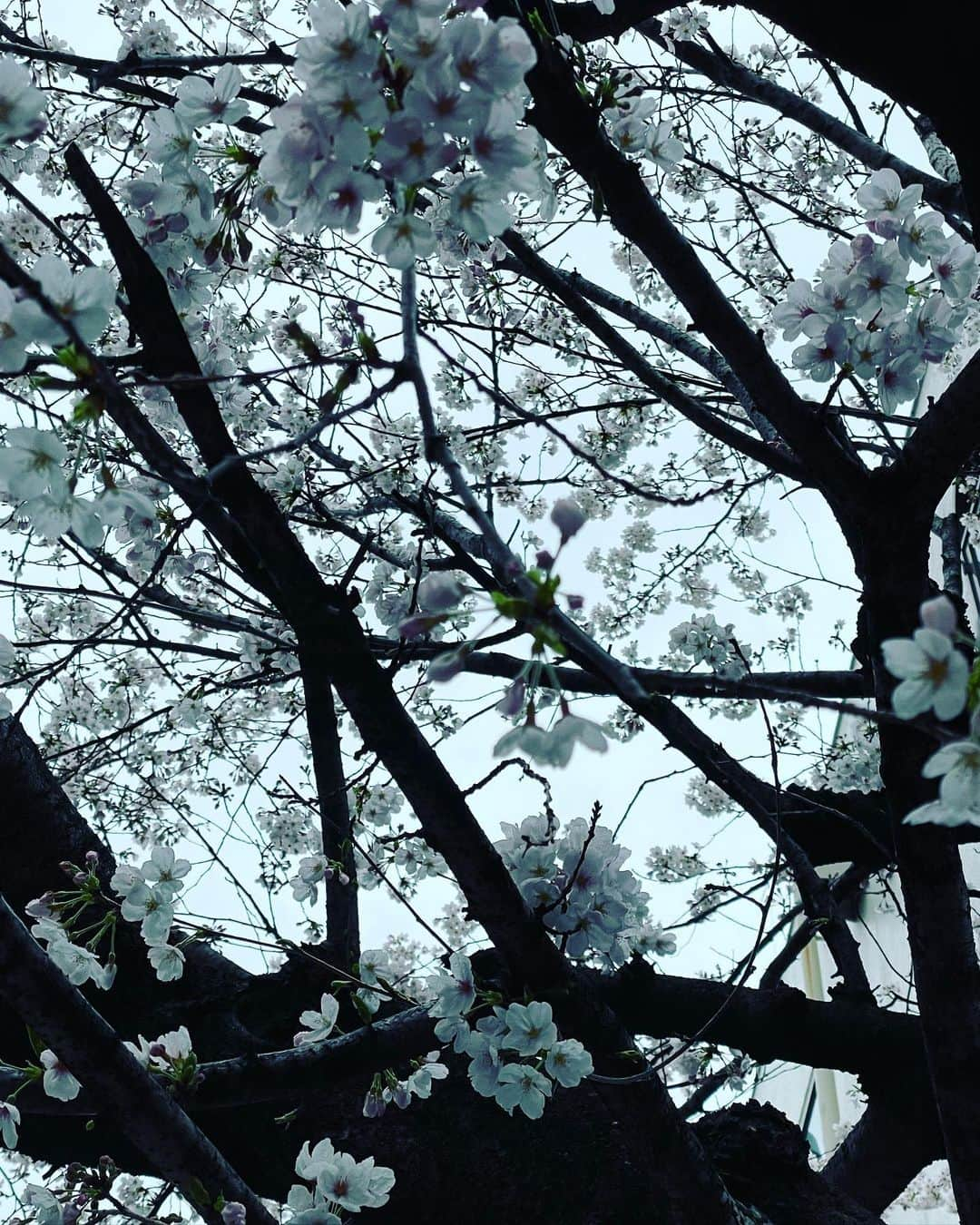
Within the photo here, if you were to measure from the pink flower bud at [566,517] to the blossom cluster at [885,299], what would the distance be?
1028 millimetres

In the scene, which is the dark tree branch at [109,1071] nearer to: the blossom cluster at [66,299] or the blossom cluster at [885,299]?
the blossom cluster at [66,299]

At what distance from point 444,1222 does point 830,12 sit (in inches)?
93.9

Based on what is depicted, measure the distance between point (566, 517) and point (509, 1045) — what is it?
1061 mm

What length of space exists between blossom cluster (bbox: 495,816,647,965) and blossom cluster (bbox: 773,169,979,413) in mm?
1048

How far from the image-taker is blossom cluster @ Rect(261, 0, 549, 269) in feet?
3.25

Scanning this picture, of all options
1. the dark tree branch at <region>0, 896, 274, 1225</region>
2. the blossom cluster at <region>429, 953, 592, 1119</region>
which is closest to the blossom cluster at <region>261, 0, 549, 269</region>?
the dark tree branch at <region>0, 896, 274, 1225</region>

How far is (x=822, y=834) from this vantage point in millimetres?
3047

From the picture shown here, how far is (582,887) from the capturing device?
5.93 feet

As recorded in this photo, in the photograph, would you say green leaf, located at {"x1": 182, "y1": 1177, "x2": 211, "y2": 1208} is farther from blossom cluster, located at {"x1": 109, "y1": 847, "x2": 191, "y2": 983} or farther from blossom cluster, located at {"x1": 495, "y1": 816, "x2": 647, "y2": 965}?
blossom cluster, located at {"x1": 495, "y1": 816, "x2": 647, "y2": 965}

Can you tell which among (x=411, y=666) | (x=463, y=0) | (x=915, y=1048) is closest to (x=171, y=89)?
(x=411, y=666)

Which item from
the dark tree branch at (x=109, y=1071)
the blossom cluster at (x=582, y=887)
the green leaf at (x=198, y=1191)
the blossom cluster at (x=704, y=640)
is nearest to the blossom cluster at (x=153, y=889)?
the dark tree branch at (x=109, y=1071)

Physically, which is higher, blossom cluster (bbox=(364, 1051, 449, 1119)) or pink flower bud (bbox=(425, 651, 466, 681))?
pink flower bud (bbox=(425, 651, 466, 681))

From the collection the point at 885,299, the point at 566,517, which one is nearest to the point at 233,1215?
the point at 566,517

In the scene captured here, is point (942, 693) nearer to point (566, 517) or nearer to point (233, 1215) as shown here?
point (566, 517)
